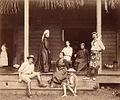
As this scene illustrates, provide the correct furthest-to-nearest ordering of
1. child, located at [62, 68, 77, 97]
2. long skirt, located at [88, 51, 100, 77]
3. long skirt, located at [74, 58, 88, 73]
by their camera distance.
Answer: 1. long skirt, located at [74, 58, 88, 73]
2. long skirt, located at [88, 51, 100, 77]
3. child, located at [62, 68, 77, 97]

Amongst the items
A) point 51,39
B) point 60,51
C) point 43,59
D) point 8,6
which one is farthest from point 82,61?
point 8,6

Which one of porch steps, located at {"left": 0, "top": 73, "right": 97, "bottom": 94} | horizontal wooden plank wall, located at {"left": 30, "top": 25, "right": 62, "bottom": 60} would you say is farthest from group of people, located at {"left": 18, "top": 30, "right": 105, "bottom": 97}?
horizontal wooden plank wall, located at {"left": 30, "top": 25, "right": 62, "bottom": 60}

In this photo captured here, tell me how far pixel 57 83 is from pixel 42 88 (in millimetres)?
658

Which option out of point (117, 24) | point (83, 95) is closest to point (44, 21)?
→ point (117, 24)

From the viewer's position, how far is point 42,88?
14703mm

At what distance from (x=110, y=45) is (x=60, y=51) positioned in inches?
108

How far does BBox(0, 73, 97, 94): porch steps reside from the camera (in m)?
14.7

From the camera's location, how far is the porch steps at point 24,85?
14.7 m

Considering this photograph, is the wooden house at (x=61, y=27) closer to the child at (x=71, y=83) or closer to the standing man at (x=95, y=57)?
the standing man at (x=95, y=57)

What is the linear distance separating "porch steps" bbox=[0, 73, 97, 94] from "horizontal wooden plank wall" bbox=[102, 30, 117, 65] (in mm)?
5794

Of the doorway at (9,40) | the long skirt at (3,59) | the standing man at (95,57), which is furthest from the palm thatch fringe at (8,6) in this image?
the standing man at (95,57)

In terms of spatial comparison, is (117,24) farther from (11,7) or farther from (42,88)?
(42,88)

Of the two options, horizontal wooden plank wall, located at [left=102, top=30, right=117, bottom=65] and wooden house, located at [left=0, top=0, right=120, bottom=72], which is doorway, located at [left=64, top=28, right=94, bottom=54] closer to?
wooden house, located at [left=0, top=0, right=120, bottom=72]

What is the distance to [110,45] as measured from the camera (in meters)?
21.3
